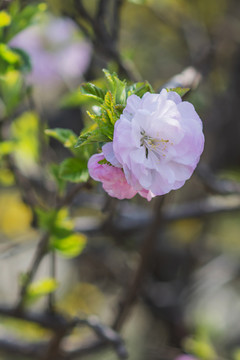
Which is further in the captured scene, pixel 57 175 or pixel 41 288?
pixel 41 288

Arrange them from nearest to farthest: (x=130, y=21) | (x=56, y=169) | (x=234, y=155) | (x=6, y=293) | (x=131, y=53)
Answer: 1. (x=56, y=169)
2. (x=131, y=53)
3. (x=234, y=155)
4. (x=6, y=293)
5. (x=130, y=21)

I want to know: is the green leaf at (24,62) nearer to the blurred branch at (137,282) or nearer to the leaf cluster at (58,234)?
the leaf cluster at (58,234)

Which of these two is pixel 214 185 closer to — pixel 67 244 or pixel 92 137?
pixel 67 244

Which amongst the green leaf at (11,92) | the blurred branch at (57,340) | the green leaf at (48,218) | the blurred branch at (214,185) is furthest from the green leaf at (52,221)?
the blurred branch at (214,185)

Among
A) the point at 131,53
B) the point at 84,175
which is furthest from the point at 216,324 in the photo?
the point at 84,175

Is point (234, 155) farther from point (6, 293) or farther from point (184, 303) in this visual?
point (6, 293)

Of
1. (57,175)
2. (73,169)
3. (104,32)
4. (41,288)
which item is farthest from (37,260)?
(104,32)
